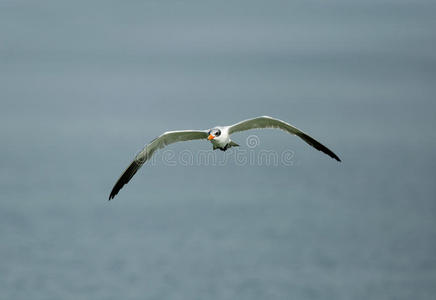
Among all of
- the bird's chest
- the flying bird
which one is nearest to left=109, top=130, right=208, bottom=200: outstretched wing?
the flying bird

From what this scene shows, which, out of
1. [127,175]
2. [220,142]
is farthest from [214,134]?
[127,175]

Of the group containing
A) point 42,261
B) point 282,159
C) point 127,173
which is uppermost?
point 282,159

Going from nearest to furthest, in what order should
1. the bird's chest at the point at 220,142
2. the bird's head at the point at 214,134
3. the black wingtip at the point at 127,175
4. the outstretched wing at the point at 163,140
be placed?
the bird's head at the point at 214,134
the bird's chest at the point at 220,142
the outstretched wing at the point at 163,140
the black wingtip at the point at 127,175

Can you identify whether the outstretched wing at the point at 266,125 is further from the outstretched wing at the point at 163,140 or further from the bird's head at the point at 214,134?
the outstretched wing at the point at 163,140

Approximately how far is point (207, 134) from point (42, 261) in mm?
43267

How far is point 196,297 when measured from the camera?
53.9 meters

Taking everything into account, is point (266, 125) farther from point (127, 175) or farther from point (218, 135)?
point (127, 175)

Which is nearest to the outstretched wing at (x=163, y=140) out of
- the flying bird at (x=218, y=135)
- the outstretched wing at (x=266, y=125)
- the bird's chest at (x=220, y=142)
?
the flying bird at (x=218, y=135)

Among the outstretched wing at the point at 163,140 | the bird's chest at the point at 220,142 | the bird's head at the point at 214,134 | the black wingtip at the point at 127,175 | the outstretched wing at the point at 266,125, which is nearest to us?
the bird's head at the point at 214,134

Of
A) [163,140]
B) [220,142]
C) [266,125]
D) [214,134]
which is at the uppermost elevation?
[266,125]

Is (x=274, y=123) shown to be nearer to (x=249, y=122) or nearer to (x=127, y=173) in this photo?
(x=249, y=122)

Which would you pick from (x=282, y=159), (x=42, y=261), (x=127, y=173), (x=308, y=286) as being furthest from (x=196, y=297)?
(x=282, y=159)

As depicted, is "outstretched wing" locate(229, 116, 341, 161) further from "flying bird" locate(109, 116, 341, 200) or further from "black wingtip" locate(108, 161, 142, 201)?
"black wingtip" locate(108, 161, 142, 201)

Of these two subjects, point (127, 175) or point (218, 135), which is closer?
point (218, 135)
